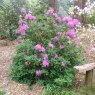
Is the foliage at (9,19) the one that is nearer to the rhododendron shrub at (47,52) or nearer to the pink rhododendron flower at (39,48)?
the rhododendron shrub at (47,52)

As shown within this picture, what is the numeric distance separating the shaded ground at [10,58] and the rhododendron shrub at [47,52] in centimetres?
14

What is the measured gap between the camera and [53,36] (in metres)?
5.49

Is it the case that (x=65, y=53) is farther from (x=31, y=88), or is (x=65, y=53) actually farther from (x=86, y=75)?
(x=31, y=88)

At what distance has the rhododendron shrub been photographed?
520 centimetres

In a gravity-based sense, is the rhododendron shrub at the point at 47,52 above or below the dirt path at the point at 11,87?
above

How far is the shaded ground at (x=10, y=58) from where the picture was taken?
5.37 meters

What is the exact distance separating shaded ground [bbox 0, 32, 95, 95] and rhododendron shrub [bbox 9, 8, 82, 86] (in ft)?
0.47

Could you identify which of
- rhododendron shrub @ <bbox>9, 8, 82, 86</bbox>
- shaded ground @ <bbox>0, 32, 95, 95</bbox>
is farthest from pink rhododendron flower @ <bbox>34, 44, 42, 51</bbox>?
shaded ground @ <bbox>0, 32, 95, 95</bbox>

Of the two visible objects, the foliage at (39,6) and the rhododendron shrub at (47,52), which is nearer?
the rhododendron shrub at (47,52)

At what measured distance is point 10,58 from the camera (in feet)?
21.7

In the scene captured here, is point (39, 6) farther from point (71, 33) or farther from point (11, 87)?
point (11, 87)

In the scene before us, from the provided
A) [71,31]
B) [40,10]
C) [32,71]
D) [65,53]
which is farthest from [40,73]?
[40,10]

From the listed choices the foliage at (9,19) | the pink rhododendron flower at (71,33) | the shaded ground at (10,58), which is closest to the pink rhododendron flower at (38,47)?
the pink rhododendron flower at (71,33)

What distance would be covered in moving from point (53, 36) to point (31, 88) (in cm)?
102
